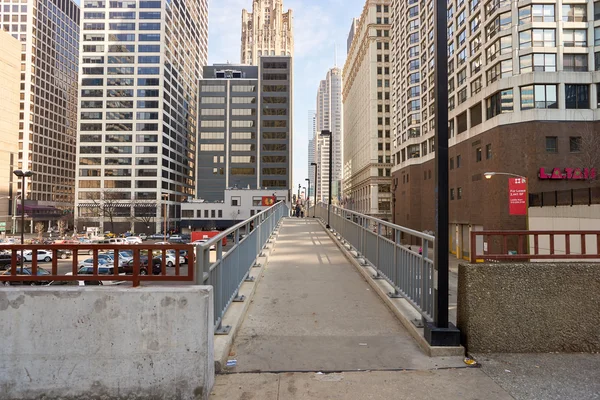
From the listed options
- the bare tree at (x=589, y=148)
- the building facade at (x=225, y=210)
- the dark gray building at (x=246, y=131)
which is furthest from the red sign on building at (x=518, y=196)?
the dark gray building at (x=246, y=131)

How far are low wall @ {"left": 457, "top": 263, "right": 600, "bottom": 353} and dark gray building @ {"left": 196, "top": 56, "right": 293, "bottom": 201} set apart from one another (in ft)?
314

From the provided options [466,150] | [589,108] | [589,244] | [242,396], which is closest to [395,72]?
[466,150]

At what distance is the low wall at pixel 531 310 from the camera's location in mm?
3887

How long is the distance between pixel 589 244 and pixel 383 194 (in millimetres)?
63542

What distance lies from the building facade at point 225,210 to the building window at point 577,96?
5456 centimetres

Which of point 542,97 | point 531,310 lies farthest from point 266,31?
point 531,310

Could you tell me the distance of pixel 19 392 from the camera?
3061mm

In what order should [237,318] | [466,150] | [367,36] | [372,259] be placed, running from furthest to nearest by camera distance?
[367,36]
[466,150]
[372,259]
[237,318]

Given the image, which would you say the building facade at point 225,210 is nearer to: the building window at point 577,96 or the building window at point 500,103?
the building window at point 500,103

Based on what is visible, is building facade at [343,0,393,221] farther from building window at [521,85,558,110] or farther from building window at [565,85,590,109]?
building window at [565,85,590,109]

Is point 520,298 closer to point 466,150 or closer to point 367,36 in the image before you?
point 466,150

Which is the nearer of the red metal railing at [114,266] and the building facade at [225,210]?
the red metal railing at [114,266]

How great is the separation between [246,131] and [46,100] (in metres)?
62.0

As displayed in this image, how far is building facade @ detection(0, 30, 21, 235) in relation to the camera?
78188 mm
